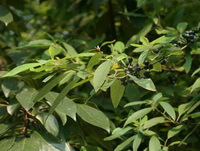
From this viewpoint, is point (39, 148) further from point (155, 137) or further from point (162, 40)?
point (162, 40)

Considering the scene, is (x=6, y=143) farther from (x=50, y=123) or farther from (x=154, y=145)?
(x=154, y=145)

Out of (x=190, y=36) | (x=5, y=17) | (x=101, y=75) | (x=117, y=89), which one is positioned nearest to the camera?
(x=101, y=75)

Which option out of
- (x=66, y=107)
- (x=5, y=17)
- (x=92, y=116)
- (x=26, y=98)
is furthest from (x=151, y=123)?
(x=5, y=17)

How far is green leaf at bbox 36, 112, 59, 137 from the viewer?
4.65ft

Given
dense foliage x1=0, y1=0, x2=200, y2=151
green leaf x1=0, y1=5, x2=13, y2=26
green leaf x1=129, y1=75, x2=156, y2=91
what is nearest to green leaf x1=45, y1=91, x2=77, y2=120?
dense foliage x1=0, y1=0, x2=200, y2=151

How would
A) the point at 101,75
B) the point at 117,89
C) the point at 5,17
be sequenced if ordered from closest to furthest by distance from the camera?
the point at 101,75 < the point at 117,89 < the point at 5,17

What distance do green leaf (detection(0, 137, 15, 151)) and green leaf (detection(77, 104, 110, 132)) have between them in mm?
231

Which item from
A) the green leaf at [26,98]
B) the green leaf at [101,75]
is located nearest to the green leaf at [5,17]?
the green leaf at [26,98]

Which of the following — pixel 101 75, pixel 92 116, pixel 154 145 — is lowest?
pixel 154 145

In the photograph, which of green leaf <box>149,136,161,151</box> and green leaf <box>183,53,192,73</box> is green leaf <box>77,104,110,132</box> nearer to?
green leaf <box>149,136,161,151</box>

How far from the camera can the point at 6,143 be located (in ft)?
4.61

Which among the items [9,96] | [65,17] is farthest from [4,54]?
[9,96]

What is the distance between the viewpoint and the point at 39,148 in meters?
1.40

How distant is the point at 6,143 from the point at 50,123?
0.15 m
